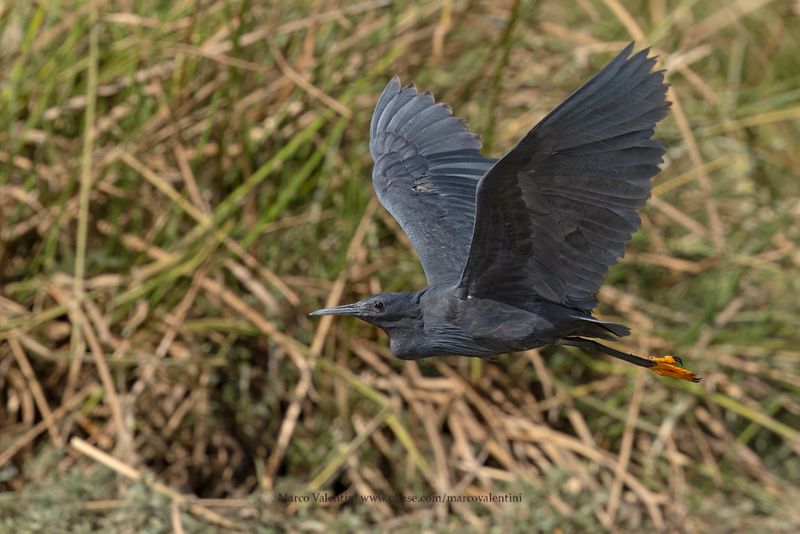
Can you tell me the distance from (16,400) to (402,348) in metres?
1.83

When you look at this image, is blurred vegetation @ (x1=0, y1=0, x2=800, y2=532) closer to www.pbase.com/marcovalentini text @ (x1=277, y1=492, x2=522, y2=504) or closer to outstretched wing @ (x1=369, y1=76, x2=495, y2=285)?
www.pbase.com/marcovalentini text @ (x1=277, y1=492, x2=522, y2=504)

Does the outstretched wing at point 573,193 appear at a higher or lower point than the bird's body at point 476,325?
higher

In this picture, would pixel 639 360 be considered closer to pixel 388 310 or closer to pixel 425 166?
pixel 388 310

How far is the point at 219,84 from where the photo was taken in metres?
4.34

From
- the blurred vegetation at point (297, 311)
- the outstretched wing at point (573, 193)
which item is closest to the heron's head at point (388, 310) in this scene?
the outstretched wing at point (573, 193)

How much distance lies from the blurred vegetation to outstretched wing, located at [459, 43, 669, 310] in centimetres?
132

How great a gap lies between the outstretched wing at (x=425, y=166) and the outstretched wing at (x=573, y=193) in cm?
50

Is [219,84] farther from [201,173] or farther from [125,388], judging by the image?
[125,388]

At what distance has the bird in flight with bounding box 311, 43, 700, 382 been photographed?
8.18 feet

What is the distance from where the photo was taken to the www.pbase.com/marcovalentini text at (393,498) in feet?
13.4

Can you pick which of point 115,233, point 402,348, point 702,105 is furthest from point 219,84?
point 702,105

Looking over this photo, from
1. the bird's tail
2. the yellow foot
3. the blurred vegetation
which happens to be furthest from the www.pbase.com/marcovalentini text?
the bird's tail

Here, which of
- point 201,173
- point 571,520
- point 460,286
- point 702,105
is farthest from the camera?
point 702,105

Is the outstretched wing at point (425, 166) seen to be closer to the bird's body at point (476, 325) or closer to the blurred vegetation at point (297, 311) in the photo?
the bird's body at point (476, 325)
